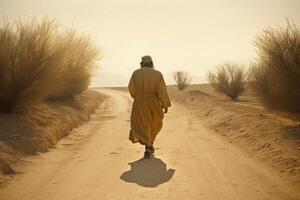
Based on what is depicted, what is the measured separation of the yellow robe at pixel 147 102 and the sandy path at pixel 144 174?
1.89ft

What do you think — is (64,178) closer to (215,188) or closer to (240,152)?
(215,188)

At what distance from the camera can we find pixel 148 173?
8016 mm

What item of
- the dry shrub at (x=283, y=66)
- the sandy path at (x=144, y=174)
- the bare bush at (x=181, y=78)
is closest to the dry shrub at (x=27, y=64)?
the sandy path at (x=144, y=174)

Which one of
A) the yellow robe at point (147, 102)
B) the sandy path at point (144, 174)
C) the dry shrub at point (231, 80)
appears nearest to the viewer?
the sandy path at point (144, 174)

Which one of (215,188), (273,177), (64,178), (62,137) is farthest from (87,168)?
(62,137)

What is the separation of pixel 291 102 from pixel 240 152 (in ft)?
13.9

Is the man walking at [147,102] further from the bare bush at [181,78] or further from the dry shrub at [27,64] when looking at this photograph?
the bare bush at [181,78]

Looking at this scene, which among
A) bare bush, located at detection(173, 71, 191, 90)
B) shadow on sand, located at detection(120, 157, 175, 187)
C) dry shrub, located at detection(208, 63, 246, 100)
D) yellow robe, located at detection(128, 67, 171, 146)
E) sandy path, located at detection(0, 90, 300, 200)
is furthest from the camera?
bare bush, located at detection(173, 71, 191, 90)

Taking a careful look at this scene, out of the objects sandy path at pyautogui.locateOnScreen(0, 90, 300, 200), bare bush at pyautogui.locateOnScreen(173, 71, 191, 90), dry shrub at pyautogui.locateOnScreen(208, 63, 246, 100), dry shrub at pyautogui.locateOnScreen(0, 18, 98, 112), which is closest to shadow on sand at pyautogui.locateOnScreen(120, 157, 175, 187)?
sandy path at pyautogui.locateOnScreen(0, 90, 300, 200)

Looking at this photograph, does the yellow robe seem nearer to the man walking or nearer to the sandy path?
the man walking

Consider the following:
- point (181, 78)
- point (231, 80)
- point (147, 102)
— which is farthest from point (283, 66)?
point (181, 78)

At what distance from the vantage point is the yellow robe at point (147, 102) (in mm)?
9438

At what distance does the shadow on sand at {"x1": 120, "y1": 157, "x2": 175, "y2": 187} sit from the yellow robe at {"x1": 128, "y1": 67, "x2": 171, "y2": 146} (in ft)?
2.18

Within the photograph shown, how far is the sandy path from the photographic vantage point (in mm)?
6566
